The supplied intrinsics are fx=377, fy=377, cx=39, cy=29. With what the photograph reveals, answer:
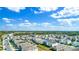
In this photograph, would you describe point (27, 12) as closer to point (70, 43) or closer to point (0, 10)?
point (0, 10)

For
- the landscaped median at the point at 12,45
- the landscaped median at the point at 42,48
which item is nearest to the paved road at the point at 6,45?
the landscaped median at the point at 12,45

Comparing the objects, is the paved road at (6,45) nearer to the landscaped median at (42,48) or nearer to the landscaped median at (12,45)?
Result: the landscaped median at (12,45)

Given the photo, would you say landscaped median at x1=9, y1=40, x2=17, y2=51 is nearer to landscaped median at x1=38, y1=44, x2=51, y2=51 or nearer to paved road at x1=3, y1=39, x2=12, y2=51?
paved road at x1=3, y1=39, x2=12, y2=51

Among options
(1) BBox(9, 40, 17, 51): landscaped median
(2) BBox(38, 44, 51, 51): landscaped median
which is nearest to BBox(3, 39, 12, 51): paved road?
(1) BBox(9, 40, 17, 51): landscaped median

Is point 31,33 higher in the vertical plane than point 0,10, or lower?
lower

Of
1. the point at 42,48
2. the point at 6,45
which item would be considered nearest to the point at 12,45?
the point at 6,45

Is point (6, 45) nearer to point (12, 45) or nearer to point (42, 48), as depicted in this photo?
point (12, 45)

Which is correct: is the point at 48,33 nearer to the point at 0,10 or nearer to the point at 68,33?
the point at 68,33

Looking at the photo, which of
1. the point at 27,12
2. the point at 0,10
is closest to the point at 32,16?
the point at 27,12
